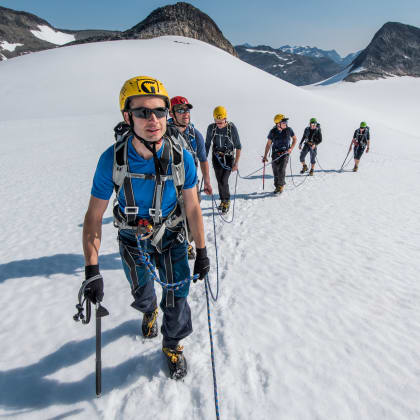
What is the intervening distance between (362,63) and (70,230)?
5012 inches

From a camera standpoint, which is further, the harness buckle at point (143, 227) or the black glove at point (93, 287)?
the harness buckle at point (143, 227)

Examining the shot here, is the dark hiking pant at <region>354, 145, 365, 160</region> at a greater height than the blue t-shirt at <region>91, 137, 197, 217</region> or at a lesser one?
lesser

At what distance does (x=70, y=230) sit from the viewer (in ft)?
24.0

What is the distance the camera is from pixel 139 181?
2457 mm

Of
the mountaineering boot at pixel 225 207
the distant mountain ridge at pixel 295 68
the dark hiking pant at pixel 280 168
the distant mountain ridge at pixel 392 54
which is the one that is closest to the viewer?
the mountaineering boot at pixel 225 207

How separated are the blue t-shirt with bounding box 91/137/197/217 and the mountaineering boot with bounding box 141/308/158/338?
1653 millimetres

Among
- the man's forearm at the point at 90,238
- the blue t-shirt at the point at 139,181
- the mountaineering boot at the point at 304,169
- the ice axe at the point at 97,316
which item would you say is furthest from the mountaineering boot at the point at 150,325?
the mountaineering boot at the point at 304,169

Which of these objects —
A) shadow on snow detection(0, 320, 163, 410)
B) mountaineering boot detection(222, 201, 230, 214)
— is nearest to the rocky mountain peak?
mountaineering boot detection(222, 201, 230, 214)

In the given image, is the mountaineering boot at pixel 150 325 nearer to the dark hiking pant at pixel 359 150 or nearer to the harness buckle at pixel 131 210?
the harness buckle at pixel 131 210

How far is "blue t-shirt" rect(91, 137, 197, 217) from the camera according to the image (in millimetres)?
2398

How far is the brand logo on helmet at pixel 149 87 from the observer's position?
225 centimetres

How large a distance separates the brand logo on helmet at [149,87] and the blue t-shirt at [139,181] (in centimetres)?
44

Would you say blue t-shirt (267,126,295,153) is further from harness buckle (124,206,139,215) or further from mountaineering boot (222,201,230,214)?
harness buckle (124,206,139,215)

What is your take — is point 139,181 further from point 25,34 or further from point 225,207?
point 25,34
